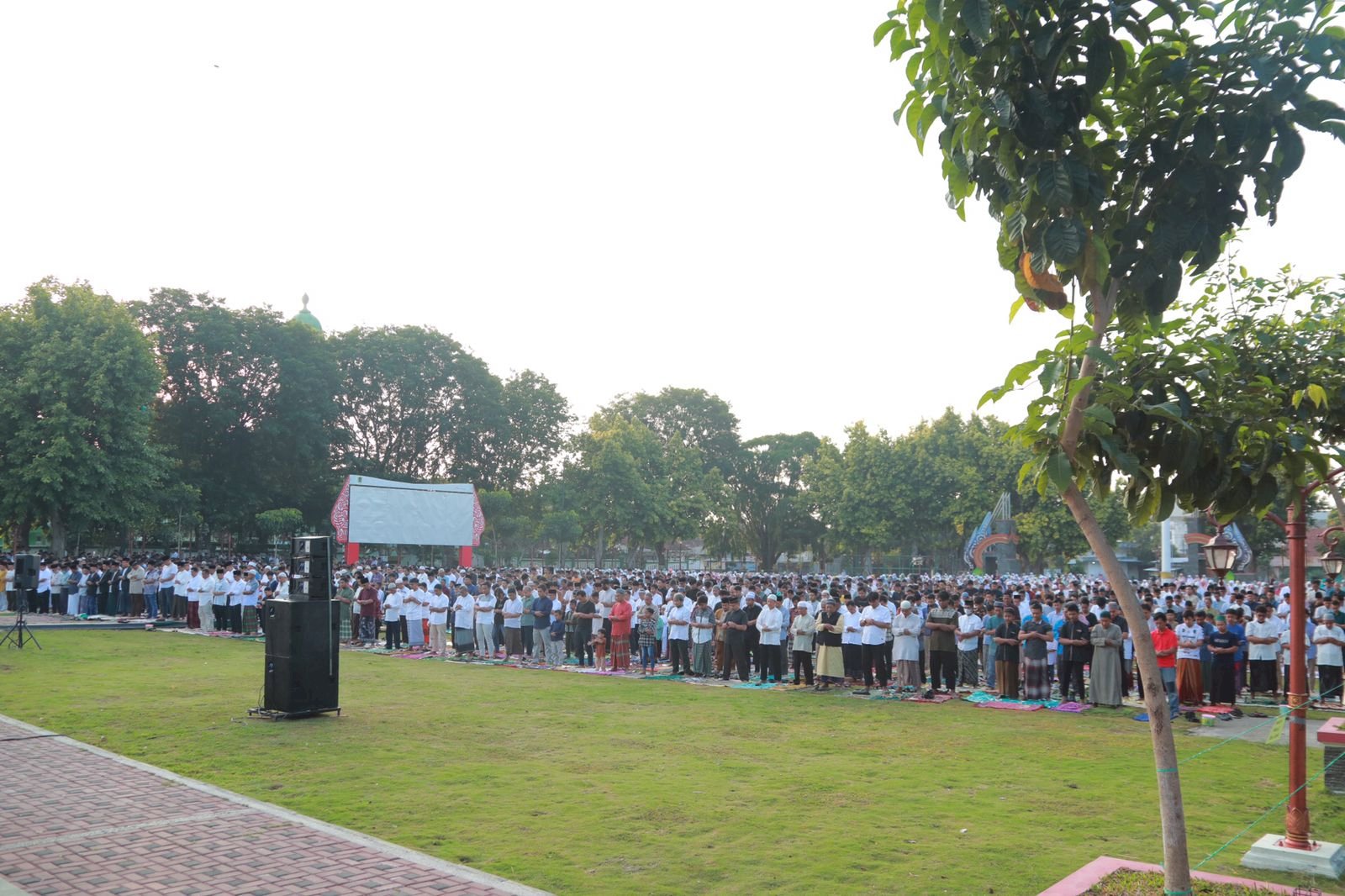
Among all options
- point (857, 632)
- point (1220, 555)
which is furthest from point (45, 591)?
point (1220, 555)

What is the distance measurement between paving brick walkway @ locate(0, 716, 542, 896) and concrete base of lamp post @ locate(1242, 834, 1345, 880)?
202 inches

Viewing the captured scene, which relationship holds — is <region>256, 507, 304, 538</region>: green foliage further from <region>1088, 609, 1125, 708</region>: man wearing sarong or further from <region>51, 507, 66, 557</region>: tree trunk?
<region>1088, 609, 1125, 708</region>: man wearing sarong

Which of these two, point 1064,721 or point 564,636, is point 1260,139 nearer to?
point 1064,721

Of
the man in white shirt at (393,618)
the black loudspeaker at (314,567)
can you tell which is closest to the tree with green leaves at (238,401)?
the man in white shirt at (393,618)

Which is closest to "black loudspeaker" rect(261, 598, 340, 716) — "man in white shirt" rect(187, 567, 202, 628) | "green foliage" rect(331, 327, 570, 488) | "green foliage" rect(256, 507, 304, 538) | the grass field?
the grass field

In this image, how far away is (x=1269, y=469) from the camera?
5.25m

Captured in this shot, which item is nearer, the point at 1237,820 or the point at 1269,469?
the point at 1269,469

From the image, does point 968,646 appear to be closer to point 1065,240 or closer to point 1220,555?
point 1220,555

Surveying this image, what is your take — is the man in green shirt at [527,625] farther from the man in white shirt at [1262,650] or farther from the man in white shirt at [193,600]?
the man in white shirt at [1262,650]

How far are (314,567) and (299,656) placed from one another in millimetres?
1234

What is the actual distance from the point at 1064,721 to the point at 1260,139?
1154 centimetres

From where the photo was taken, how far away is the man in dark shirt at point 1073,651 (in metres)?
16.1

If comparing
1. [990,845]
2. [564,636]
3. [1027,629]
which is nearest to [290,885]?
[990,845]

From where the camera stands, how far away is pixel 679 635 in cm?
1998
